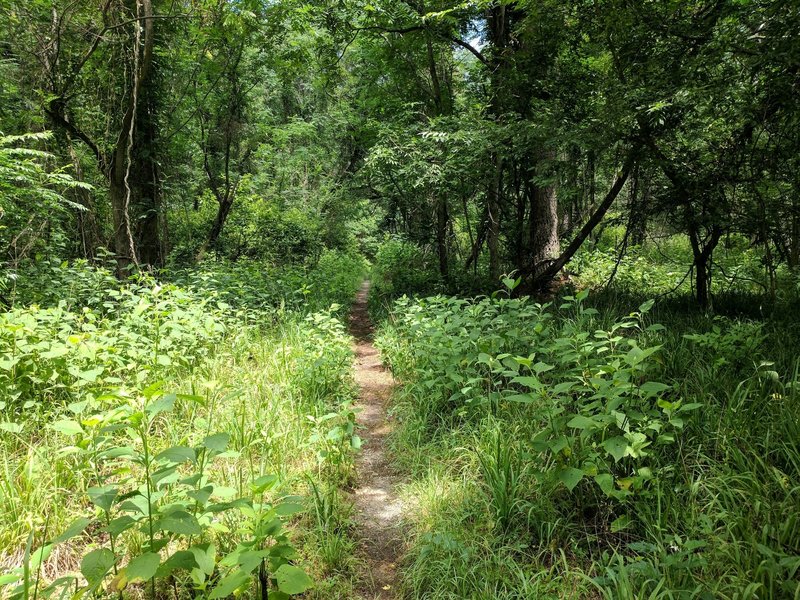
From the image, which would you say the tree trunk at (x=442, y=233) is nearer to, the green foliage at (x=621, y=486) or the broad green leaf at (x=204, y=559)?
the green foliage at (x=621, y=486)

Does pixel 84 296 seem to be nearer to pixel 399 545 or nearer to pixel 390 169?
pixel 399 545

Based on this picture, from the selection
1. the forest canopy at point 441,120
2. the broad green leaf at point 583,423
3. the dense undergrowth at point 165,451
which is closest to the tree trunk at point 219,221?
the forest canopy at point 441,120

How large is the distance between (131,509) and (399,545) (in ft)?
5.81

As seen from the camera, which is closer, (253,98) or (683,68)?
(683,68)

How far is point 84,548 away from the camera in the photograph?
230 cm

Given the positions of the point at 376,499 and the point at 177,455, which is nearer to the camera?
the point at 177,455

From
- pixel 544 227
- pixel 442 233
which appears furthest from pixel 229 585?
pixel 442 233

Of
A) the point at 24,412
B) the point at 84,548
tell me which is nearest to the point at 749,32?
the point at 84,548

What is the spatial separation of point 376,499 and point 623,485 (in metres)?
1.87

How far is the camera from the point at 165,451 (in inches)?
65.4

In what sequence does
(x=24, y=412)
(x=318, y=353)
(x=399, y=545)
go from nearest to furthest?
(x=399, y=545), (x=24, y=412), (x=318, y=353)

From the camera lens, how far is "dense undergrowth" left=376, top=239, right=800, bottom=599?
203 cm

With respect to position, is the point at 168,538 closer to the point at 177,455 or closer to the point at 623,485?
the point at 177,455

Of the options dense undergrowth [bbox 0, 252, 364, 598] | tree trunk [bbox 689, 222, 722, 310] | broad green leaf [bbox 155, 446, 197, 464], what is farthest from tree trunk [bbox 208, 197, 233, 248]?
tree trunk [bbox 689, 222, 722, 310]
